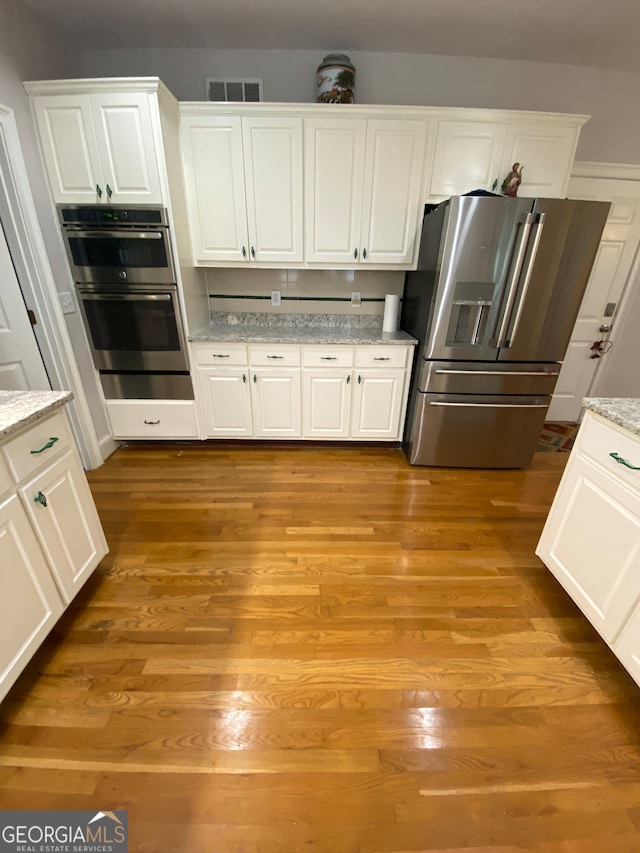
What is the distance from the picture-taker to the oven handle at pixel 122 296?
2.33m

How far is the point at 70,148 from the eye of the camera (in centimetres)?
206

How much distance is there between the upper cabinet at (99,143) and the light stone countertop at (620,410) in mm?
2647

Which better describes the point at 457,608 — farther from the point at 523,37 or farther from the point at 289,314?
the point at 523,37

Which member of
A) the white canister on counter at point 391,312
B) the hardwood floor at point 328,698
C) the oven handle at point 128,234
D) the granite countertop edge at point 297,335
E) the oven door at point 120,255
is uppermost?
the oven handle at point 128,234

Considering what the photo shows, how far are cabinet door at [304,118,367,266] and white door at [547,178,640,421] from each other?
1.84m

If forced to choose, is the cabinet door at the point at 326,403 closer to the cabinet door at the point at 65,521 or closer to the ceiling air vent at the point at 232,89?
the cabinet door at the point at 65,521

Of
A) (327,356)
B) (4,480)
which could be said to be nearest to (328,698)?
(4,480)

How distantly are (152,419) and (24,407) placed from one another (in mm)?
1525

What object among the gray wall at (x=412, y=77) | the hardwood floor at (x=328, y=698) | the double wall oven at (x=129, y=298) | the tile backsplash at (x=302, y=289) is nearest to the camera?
the hardwood floor at (x=328, y=698)

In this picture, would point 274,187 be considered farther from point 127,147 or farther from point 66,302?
point 66,302

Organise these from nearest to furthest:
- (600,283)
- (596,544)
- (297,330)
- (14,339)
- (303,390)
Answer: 1. (596,544)
2. (14,339)
3. (303,390)
4. (297,330)
5. (600,283)

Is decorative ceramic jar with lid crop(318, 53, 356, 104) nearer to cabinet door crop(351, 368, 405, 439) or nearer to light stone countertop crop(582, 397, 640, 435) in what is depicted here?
cabinet door crop(351, 368, 405, 439)

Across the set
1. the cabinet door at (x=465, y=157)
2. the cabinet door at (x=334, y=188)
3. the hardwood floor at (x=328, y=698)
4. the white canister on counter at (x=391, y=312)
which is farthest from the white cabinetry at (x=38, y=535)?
the cabinet door at (x=465, y=157)

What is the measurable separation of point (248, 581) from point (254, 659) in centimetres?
38
